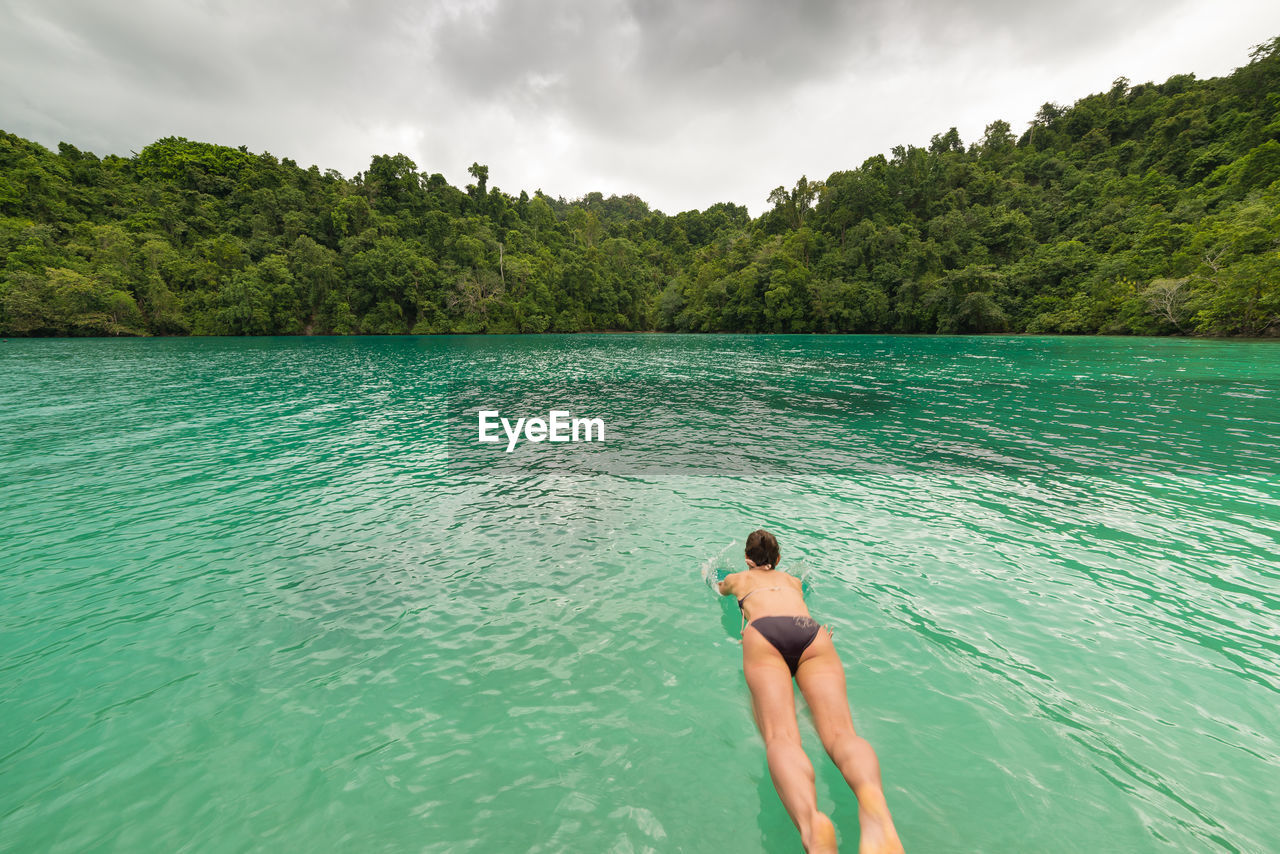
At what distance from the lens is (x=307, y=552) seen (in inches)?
313

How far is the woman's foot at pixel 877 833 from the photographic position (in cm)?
284

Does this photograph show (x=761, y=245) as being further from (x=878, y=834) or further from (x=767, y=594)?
(x=878, y=834)

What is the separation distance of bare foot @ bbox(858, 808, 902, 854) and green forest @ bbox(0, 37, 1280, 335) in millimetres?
63683

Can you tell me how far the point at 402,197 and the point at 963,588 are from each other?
418 ft

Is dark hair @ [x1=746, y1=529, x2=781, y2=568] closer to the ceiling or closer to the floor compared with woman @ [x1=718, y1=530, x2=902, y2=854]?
closer to the ceiling

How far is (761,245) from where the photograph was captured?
9838 cm

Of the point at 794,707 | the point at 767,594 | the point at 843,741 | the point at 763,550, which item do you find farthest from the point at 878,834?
the point at 763,550

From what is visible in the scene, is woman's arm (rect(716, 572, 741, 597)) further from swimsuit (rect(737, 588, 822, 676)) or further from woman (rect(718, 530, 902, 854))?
Answer: swimsuit (rect(737, 588, 822, 676))

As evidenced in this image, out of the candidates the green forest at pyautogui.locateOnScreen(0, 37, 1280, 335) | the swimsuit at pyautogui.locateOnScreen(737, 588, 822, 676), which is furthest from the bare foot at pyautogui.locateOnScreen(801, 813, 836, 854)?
the green forest at pyautogui.locateOnScreen(0, 37, 1280, 335)

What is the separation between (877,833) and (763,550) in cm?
316

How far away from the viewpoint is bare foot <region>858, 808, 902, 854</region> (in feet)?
9.31

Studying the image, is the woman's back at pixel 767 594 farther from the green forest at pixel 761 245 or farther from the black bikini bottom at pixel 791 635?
the green forest at pixel 761 245

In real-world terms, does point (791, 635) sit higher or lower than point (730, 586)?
higher

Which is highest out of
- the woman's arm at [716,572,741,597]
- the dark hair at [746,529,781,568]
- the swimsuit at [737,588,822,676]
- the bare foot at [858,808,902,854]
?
the dark hair at [746,529,781,568]
